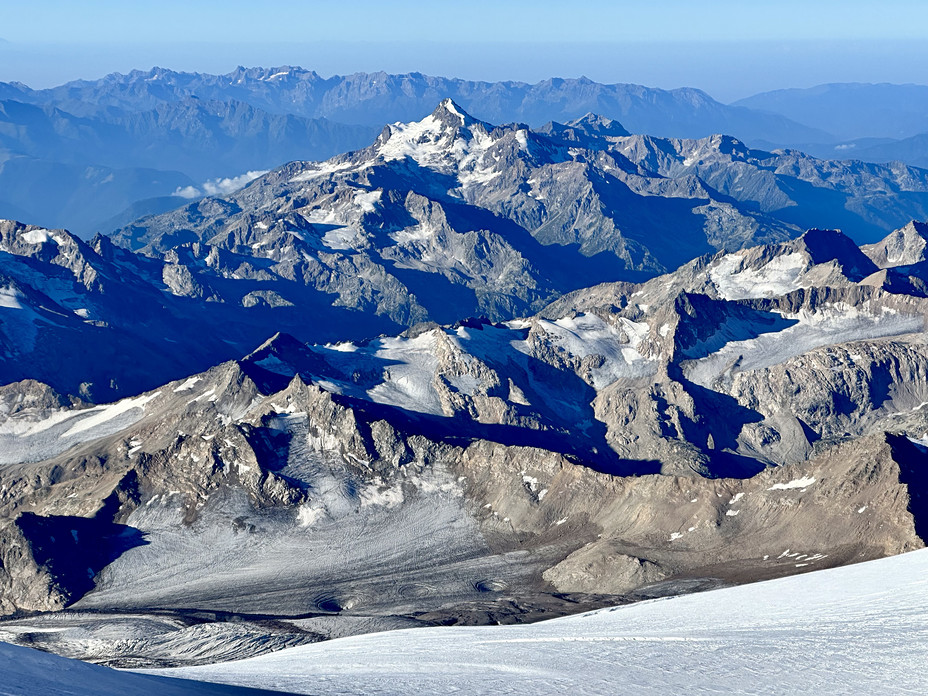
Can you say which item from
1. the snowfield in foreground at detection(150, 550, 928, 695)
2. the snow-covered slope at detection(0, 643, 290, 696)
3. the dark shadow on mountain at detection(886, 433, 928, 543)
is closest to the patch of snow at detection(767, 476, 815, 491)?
the dark shadow on mountain at detection(886, 433, 928, 543)

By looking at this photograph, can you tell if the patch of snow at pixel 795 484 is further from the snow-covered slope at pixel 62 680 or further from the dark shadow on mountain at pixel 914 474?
the snow-covered slope at pixel 62 680

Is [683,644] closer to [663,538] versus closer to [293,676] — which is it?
[293,676]

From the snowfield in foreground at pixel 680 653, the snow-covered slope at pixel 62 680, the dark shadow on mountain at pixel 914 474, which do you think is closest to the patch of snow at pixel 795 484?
the dark shadow on mountain at pixel 914 474

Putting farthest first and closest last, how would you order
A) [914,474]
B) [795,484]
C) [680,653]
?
[795,484]
[914,474]
[680,653]

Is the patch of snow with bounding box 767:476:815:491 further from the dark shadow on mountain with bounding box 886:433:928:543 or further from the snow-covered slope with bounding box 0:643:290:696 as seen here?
the snow-covered slope with bounding box 0:643:290:696

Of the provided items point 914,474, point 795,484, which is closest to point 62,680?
point 795,484

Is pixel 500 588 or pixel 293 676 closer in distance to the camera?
pixel 293 676

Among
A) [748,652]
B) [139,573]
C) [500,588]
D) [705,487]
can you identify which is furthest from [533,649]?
[139,573]

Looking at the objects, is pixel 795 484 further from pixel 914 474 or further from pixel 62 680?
pixel 62 680
